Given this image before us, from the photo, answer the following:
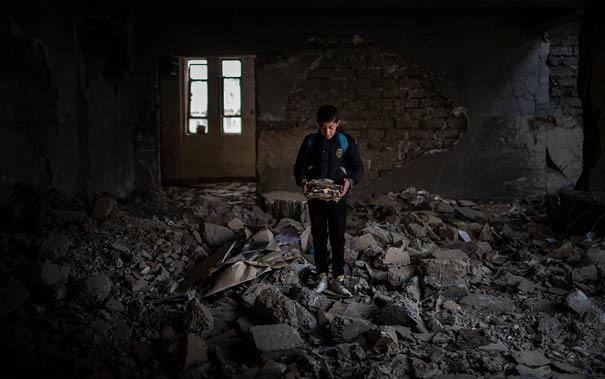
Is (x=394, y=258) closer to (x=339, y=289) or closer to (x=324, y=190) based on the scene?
(x=339, y=289)

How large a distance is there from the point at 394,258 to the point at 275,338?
1.96 metres

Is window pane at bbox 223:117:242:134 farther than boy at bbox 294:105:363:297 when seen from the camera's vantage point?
Yes

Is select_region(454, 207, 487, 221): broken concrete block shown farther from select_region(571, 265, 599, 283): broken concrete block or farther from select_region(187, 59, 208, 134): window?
select_region(187, 59, 208, 134): window

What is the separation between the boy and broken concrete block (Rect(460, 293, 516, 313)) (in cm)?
96

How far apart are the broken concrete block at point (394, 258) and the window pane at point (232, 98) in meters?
7.50

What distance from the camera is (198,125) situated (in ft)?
38.6

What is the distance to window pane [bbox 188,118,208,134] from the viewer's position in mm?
11727

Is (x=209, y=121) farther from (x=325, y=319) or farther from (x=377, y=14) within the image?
(x=325, y=319)

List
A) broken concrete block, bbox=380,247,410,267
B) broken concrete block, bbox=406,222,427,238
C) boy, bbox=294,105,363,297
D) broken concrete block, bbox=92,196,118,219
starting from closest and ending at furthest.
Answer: boy, bbox=294,105,363,297
broken concrete block, bbox=380,247,410,267
broken concrete block, bbox=92,196,118,219
broken concrete block, bbox=406,222,427,238

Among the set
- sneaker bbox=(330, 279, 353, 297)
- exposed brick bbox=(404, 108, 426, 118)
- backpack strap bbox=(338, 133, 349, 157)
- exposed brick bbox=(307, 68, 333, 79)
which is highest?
exposed brick bbox=(307, 68, 333, 79)

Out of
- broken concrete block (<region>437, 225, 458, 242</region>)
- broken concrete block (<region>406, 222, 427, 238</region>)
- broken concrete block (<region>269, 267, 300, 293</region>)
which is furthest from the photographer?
broken concrete block (<region>406, 222, 427, 238</region>)

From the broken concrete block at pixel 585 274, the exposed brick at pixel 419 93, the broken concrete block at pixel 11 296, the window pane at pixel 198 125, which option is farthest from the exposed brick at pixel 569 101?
the broken concrete block at pixel 11 296

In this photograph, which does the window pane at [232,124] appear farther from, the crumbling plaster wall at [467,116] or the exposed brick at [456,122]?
the exposed brick at [456,122]

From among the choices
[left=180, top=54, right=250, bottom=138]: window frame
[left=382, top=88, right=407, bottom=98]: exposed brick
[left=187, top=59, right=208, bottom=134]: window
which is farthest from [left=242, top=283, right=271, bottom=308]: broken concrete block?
[left=187, top=59, right=208, bottom=134]: window
